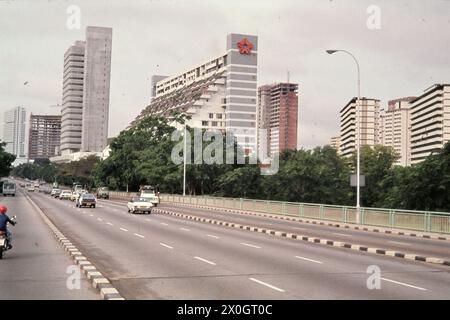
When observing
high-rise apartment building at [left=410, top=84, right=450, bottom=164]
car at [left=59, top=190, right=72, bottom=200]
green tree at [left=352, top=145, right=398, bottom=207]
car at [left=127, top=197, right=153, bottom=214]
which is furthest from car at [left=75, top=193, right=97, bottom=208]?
high-rise apartment building at [left=410, top=84, right=450, bottom=164]

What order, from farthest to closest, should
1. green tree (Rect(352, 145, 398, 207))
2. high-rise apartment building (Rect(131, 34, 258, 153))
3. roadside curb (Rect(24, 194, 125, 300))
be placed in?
1. high-rise apartment building (Rect(131, 34, 258, 153))
2. green tree (Rect(352, 145, 398, 207))
3. roadside curb (Rect(24, 194, 125, 300))

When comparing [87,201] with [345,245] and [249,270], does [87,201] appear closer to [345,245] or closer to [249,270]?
[345,245]

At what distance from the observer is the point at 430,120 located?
15575cm

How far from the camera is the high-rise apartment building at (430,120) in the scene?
488 ft

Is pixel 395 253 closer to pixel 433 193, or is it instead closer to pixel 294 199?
pixel 433 193

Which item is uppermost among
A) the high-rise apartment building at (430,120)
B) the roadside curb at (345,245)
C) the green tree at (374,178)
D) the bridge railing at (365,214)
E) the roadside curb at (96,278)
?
the high-rise apartment building at (430,120)

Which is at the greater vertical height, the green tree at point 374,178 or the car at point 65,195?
the green tree at point 374,178

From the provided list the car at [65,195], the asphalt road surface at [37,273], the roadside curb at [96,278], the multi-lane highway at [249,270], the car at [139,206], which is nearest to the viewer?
the roadside curb at [96,278]

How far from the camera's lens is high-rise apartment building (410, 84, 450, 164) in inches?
5861

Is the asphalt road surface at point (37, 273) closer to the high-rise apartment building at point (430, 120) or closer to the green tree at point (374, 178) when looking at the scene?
the green tree at point (374, 178)

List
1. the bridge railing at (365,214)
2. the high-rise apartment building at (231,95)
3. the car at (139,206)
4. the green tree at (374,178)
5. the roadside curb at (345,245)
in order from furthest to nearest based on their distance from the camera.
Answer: the high-rise apartment building at (231,95), the green tree at (374,178), the car at (139,206), the bridge railing at (365,214), the roadside curb at (345,245)

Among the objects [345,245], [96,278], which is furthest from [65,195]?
[96,278]

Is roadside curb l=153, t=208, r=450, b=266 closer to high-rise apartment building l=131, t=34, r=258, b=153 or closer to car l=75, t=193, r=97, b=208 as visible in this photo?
car l=75, t=193, r=97, b=208

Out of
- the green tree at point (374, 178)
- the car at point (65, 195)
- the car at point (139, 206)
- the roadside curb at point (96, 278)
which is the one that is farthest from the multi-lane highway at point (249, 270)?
the car at point (65, 195)
